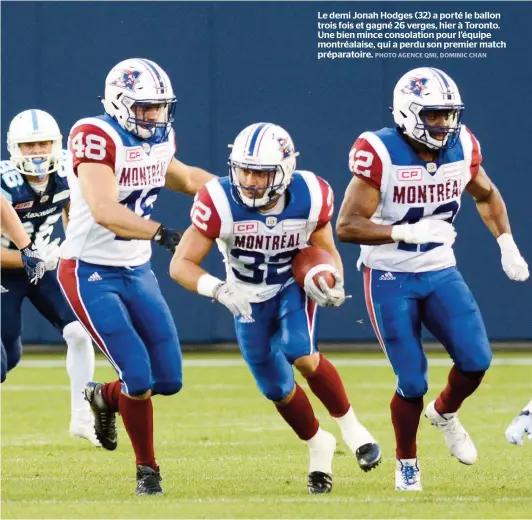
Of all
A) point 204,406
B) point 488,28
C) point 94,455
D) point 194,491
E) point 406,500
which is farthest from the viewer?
point 488,28

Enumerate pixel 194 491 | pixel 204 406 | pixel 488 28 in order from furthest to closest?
1. pixel 488 28
2. pixel 204 406
3. pixel 194 491

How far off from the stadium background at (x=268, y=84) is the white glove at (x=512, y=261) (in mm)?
5563

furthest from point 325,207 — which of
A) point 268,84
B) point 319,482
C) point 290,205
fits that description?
point 268,84

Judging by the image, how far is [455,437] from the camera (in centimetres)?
570

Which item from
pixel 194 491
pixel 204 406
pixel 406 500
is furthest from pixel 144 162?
pixel 204 406

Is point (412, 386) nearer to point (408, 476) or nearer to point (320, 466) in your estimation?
point (408, 476)

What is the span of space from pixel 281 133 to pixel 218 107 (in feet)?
20.4

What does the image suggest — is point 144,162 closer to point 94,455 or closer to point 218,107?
point 94,455

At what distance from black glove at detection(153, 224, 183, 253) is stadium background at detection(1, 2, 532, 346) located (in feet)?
20.0

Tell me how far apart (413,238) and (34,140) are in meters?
2.45

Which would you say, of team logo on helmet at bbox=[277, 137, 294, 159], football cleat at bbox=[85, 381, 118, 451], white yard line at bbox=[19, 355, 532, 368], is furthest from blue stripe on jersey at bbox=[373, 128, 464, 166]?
white yard line at bbox=[19, 355, 532, 368]

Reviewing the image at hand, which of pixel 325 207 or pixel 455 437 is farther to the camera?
pixel 455 437

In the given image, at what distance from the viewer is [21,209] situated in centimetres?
697

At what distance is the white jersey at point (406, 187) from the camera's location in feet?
17.6
